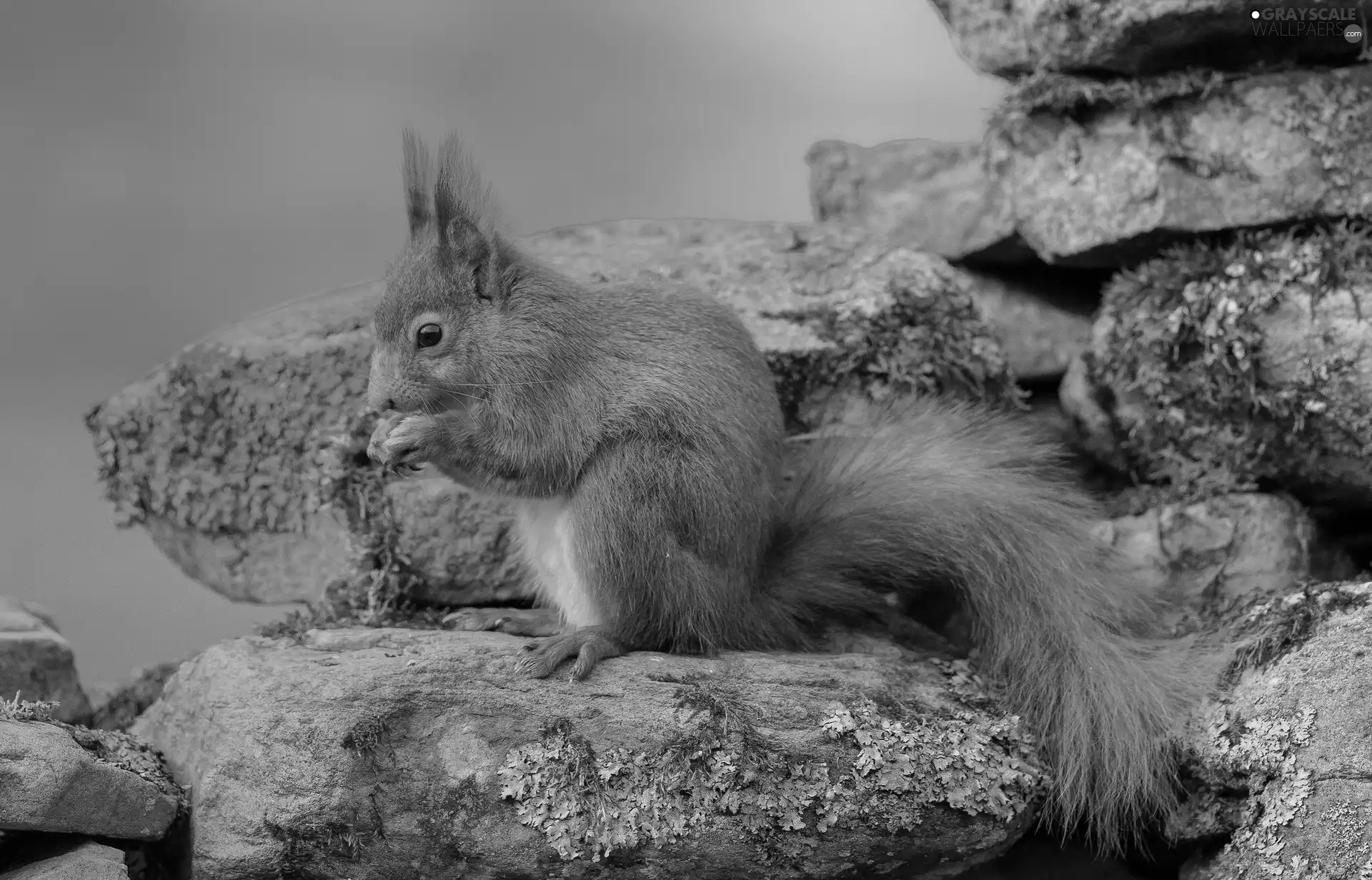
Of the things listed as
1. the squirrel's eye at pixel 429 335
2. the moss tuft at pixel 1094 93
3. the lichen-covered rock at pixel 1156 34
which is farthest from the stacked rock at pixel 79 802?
the lichen-covered rock at pixel 1156 34

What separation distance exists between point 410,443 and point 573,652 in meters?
0.86

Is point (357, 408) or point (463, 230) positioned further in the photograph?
point (357, 408)

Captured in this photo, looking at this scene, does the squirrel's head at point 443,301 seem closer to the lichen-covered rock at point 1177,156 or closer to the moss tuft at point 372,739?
the moss tuft at point 372,739

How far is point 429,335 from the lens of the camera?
4.23m

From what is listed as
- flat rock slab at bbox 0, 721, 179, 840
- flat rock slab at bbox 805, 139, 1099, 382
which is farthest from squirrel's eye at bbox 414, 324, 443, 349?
flat rock slab at bbox 805, 139, 1099, 382

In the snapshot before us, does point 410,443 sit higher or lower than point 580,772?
higher

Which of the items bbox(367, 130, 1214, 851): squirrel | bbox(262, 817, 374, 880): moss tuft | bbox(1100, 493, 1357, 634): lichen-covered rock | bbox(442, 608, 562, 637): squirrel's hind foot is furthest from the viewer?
bbox(1100, 493, 1357, 634): lichen-covered rock

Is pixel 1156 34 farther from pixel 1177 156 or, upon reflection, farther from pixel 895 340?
pixel 895 340

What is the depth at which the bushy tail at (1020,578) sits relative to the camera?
4.22 metres

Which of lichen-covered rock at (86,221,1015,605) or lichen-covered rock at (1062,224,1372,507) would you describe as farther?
lichen-covered rock at (86,221,1015,605)

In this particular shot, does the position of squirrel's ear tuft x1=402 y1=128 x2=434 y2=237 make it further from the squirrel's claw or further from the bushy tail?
the bushy tail

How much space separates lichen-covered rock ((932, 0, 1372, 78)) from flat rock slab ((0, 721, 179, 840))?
15.2 ft

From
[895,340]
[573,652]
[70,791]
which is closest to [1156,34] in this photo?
[895,340]

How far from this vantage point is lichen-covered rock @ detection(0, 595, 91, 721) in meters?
5.12
